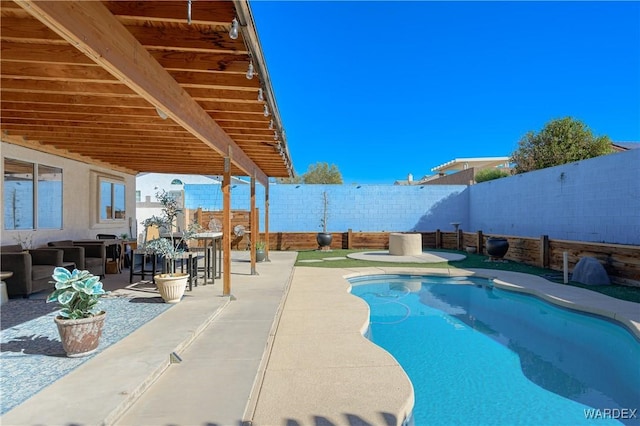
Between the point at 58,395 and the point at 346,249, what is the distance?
13335mm

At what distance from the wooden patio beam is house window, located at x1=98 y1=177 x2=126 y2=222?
21.4 ft

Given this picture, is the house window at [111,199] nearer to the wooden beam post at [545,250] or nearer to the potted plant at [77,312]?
the potted plant at [77,312]

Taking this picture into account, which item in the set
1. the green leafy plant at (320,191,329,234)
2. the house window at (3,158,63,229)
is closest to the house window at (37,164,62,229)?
the house window at (3,158,63,229)

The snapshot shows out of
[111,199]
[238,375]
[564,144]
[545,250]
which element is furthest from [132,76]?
[564,144]

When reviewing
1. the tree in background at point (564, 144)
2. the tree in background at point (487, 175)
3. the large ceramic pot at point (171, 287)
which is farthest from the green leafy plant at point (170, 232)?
the tree in background at point (487, 175)

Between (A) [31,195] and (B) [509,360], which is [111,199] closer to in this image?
(A) [31,195]

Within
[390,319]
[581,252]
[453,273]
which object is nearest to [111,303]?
[390,319]

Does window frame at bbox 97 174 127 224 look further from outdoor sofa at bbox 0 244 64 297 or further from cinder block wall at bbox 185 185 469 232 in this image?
cinder block wall at bbox 185 185 469 232

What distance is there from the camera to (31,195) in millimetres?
6953

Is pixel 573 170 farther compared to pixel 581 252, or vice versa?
pixel 573 170

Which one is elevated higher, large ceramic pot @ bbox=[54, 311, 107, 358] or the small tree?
the small tree

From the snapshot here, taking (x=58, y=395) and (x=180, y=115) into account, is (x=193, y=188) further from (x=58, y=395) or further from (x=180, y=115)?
(x=58, y=395)

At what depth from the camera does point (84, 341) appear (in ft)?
11.1

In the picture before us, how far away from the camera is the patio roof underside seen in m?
2.47
